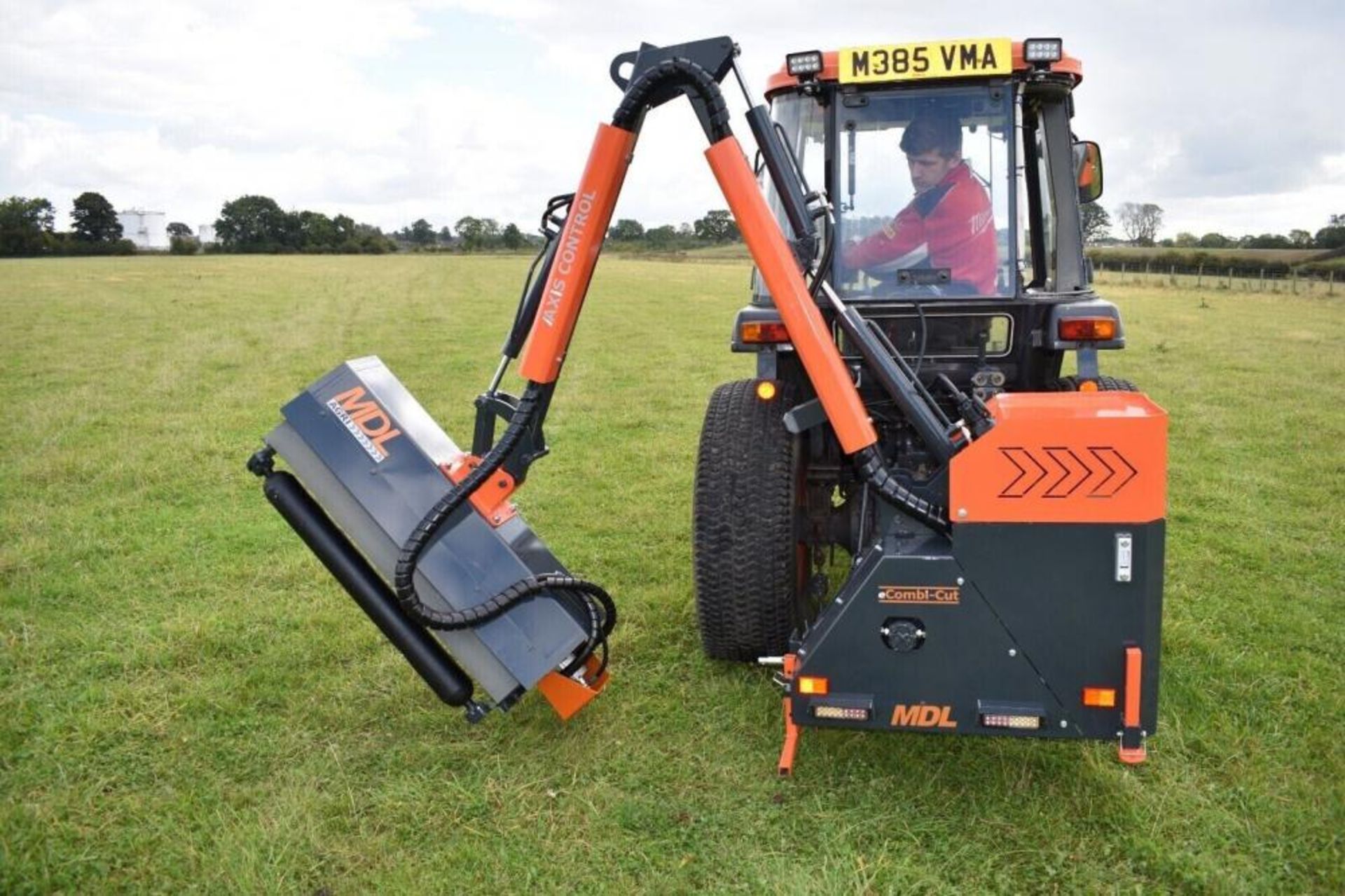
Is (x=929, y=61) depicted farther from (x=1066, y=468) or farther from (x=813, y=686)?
(x=813, y=686)

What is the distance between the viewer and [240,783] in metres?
3.64

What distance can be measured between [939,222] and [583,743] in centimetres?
249

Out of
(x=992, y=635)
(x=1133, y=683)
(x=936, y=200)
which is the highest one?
(x=936, y=200)

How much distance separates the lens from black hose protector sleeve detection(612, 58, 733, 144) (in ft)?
11.5

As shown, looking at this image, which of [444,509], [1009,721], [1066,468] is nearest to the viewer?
[1066,468]

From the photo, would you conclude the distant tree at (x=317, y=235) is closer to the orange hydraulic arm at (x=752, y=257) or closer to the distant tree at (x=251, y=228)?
the distant tree at (x=251, y=228)

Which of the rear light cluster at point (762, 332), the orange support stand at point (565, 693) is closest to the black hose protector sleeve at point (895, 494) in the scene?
the rear light cluster at point (762, 332)

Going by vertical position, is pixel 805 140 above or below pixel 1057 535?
above

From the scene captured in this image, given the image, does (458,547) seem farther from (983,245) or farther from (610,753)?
(983,245)

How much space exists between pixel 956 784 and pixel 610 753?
1152 mm

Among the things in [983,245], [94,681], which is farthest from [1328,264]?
[94,681]

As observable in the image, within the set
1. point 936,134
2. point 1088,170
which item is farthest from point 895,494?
point 1088,170

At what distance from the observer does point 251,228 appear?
63.6 metres

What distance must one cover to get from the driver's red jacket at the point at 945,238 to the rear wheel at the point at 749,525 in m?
0.80
